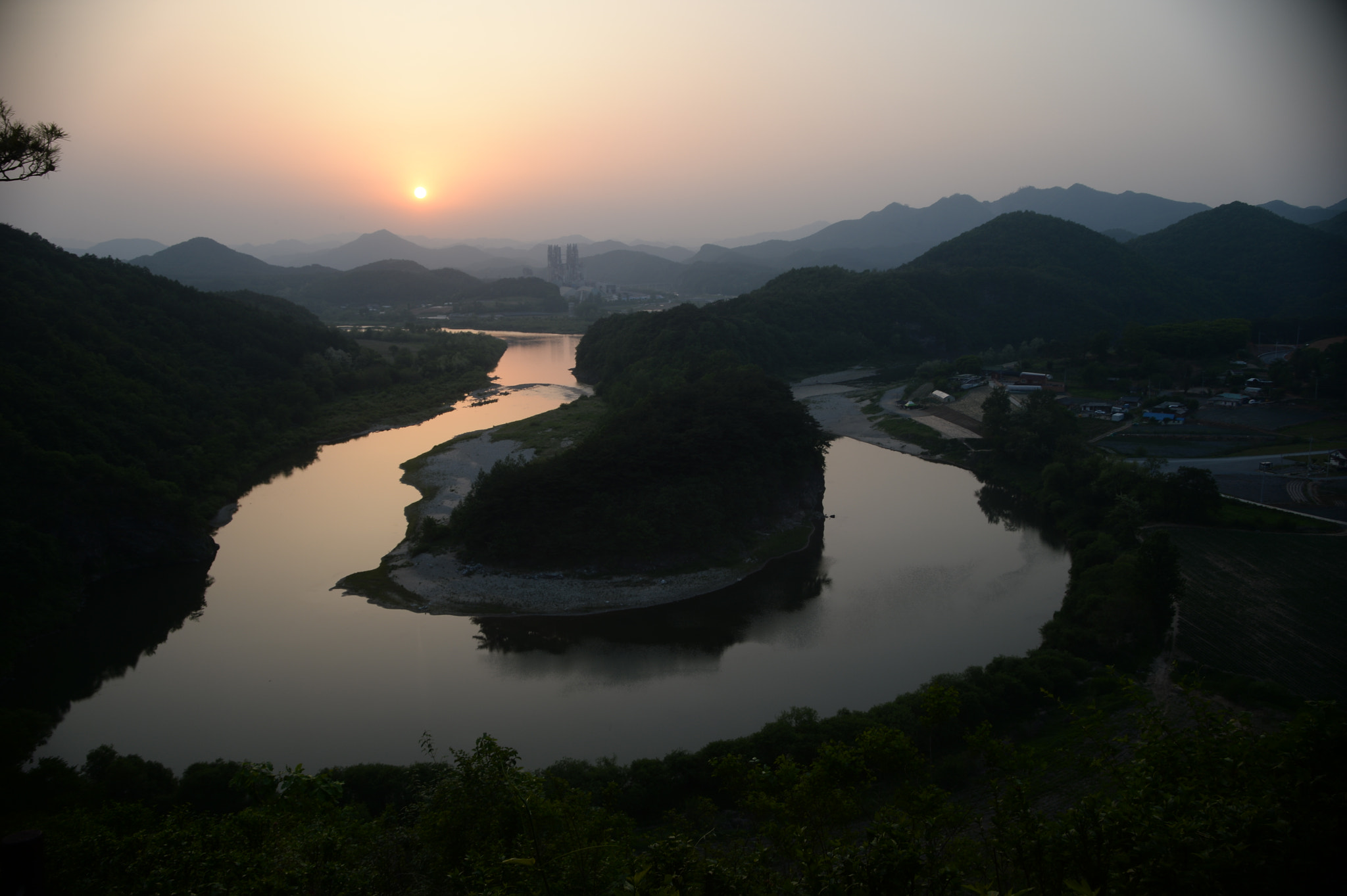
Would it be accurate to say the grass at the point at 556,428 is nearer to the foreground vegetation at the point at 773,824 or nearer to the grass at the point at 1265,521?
the foreground vegetation at the point at 773,824

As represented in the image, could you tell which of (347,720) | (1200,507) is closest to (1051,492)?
(1200,507)

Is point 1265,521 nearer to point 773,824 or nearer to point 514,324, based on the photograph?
point 773,824

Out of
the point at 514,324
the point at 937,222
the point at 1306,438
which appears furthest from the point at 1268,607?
the point at 937,222

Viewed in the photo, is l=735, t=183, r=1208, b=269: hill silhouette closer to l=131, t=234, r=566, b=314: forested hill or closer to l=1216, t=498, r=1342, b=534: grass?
l=131, t=234, r=566, b=314: forested hill

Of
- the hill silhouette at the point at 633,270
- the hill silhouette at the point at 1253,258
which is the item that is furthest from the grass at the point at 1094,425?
the hill silhouette at the point at 633,270

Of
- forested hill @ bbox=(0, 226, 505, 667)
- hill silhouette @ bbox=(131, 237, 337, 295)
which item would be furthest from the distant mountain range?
forested hill @ bbox=(0, 226, 505, 667)

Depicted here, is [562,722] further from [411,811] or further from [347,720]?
[411,811]
